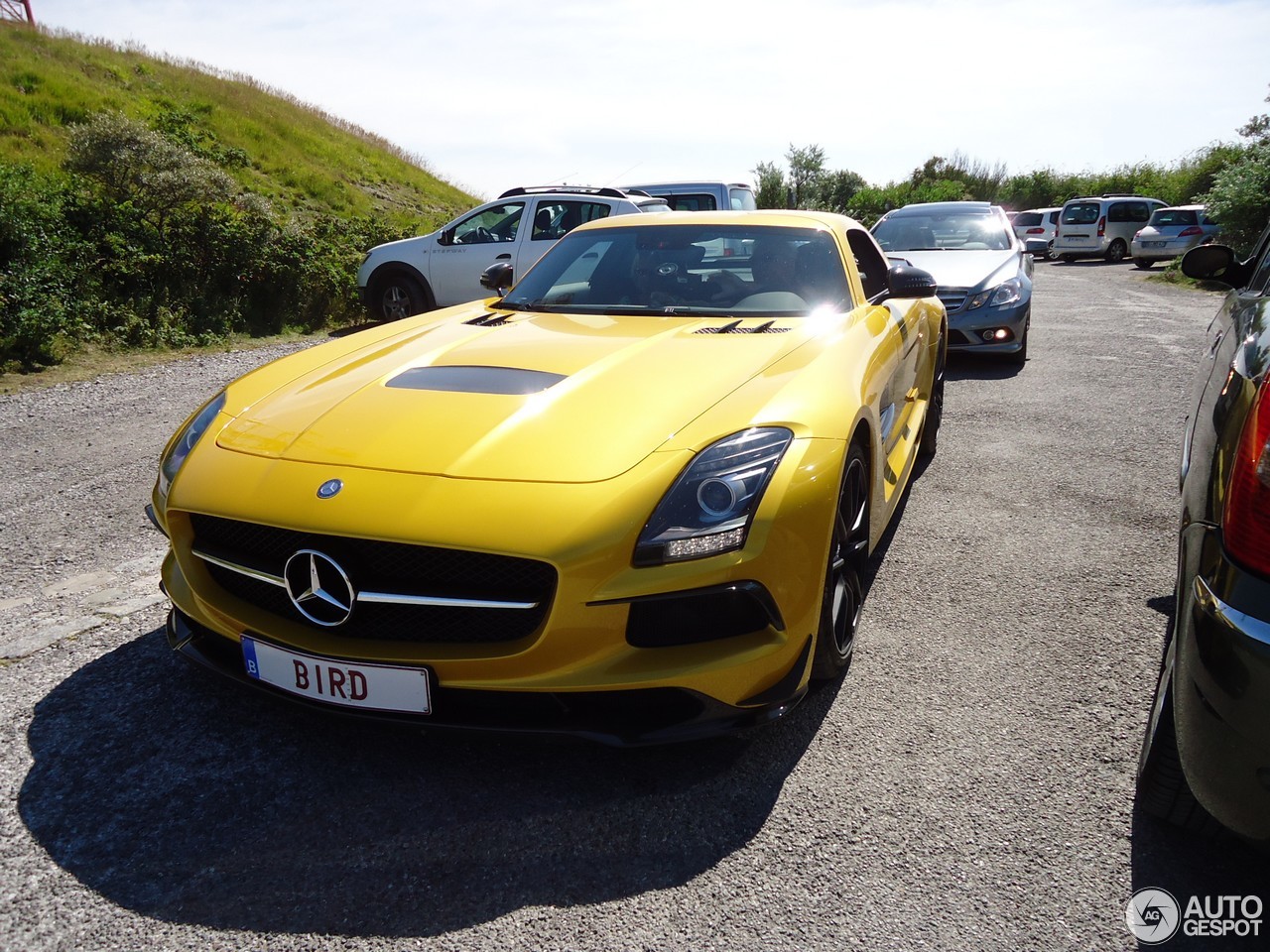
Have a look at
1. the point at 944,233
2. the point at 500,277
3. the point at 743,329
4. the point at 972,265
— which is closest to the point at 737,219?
the point at 743,329

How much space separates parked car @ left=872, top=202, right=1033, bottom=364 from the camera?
7.79 m

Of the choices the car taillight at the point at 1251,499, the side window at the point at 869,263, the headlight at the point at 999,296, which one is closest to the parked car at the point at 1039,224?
the headlight at the point at 999,296

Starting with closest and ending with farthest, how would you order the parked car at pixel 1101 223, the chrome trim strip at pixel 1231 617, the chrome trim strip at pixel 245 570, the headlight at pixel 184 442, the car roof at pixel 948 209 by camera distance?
the chrome trim strip at pixel 1231 617
the chrome trim strip at pixel 245 570
the headlight at pixel 184 442
the car roof at pixel 948 209
the parked car at pixel 1101 223

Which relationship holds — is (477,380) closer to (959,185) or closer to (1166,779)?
(1166,779)

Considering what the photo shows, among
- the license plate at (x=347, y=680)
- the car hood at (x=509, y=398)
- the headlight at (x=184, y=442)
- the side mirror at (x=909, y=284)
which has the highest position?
the side mirror at (x=909, y=284)

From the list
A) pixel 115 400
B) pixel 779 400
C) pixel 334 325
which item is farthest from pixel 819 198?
pixel 779 400

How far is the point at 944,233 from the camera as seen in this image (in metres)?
9.23

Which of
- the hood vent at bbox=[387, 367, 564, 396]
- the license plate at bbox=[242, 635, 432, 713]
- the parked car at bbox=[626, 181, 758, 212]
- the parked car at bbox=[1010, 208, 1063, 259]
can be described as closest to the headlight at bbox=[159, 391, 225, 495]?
the hood vent at bbox=[387, 367, 564, 396]

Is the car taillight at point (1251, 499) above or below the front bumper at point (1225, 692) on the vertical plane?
above

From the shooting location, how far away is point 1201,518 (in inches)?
72.7

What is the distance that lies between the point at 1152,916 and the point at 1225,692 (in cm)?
61

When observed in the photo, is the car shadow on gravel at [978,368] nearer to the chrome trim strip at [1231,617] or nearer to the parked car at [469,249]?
the parked car at [469,249]

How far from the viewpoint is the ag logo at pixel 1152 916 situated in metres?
1.82

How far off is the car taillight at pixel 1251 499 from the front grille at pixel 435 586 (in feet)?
4.47
